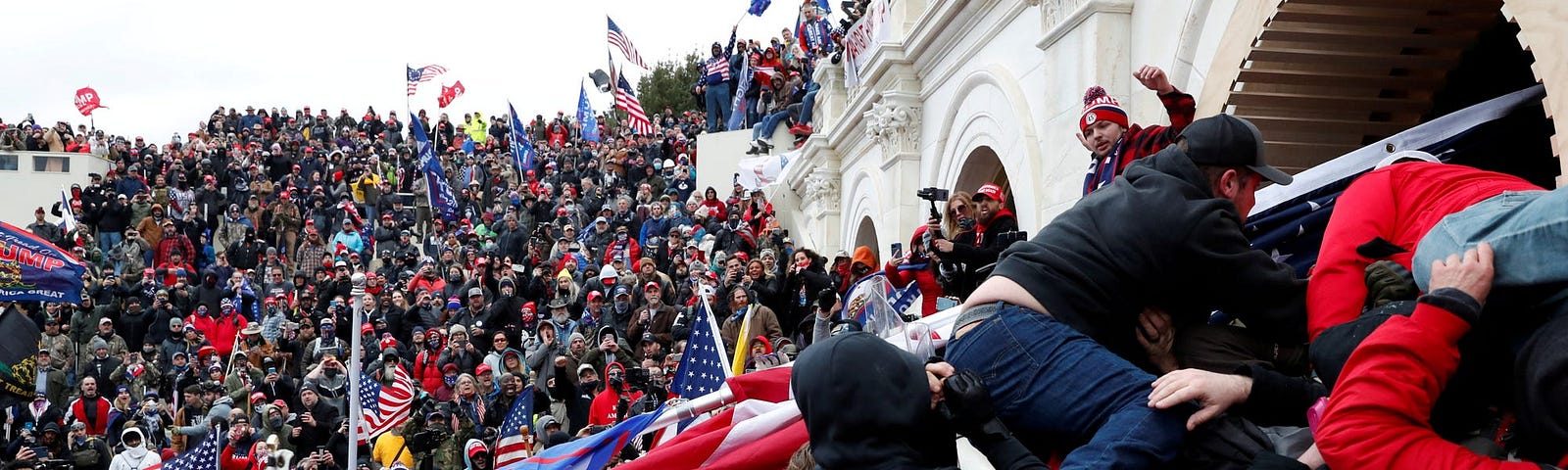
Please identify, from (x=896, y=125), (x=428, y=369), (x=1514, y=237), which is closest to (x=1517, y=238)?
(x=1514, y=237)

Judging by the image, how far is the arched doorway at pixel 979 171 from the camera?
13.9 metres

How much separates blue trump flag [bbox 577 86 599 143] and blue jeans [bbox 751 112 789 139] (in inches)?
286

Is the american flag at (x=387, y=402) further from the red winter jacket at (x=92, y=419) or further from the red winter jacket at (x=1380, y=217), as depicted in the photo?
the red winter jacket at (x=1380, y=217)

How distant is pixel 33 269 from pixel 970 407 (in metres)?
17.8

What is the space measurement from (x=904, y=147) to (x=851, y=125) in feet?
10.1

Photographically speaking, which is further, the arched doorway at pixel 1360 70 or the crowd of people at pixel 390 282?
A: the crowd of people at pixel 390 282

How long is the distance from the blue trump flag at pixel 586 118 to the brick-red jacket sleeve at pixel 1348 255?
3069 centimetres

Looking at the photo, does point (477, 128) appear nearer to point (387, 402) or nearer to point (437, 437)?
point (387, 402)

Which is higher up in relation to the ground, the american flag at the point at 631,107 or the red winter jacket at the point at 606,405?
the american flag at the point at 631,107

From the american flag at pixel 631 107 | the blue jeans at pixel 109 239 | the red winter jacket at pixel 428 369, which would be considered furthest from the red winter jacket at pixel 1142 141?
the american flag at pixel 631 107

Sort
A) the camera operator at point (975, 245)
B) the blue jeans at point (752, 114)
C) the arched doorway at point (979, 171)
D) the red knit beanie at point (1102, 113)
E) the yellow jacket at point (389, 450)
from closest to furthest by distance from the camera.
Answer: the red knit beanie at point (1102, 113) → the camera operator at point (975, 245) → the arched doorway at point (979, 171) → the yellow jacket at point (389, 450) → the blue jeans at point (752, 114)

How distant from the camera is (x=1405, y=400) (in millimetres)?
3047

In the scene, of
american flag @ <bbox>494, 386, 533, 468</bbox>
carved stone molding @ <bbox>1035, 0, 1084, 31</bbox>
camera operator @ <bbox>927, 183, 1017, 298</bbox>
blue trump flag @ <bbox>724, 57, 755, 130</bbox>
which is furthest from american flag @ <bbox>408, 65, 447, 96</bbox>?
camera operator @ <bbox>927, 183, 1017, 298</bbox>

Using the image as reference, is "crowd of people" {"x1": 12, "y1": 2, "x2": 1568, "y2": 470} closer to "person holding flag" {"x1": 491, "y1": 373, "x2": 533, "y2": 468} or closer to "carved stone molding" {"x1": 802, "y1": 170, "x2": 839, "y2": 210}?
"person holding flag" {"x1": 491, "y1": 373, "x2": 533, "y2": 468}
